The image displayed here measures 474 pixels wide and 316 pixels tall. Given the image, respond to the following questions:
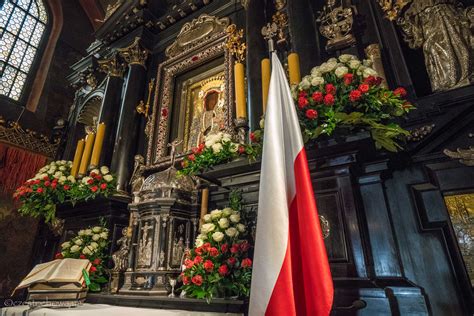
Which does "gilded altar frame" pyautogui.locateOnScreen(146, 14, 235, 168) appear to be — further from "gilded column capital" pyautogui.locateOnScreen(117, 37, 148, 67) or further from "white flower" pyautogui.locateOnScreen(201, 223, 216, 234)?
"white flower" pyautogui.locateOnScreen(201, 223, 216, 234)

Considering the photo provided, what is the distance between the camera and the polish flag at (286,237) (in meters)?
1.09

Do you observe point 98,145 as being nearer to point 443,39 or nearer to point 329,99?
point 329,99

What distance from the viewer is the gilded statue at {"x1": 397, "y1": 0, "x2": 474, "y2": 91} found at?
218cm

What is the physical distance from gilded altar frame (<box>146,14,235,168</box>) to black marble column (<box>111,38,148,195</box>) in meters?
0.32

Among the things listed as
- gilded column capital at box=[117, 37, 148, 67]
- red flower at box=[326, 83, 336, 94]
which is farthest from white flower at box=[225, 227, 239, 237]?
gilded column capital at box=[117, 37, 148, 67]

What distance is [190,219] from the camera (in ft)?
8.95

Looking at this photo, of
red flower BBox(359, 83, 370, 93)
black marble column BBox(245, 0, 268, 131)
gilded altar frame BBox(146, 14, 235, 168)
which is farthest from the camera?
gilded altar frame BBox(146, 14, 235, 168)

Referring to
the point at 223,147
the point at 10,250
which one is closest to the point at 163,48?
the point at 223,147

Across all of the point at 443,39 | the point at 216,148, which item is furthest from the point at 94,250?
the point at 443,39

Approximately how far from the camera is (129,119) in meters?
4.24

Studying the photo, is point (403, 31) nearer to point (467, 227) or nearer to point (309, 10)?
point (309, 10)

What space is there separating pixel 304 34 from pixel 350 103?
1289 millimetres

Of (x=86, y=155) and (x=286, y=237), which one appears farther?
(x=86, y=155)

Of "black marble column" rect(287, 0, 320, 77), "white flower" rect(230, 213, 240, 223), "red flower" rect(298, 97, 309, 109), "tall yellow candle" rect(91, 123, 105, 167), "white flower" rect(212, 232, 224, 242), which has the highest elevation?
"black marble column" rect(287, 0, 320, 77)
